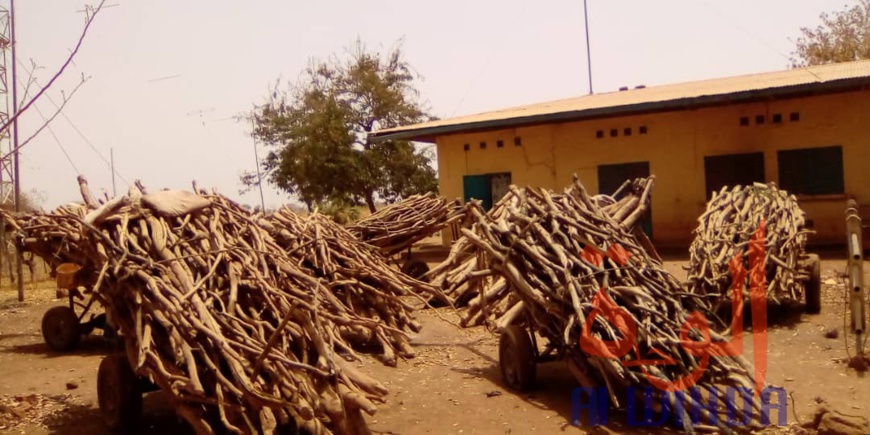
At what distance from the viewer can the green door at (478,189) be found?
18.1 metres

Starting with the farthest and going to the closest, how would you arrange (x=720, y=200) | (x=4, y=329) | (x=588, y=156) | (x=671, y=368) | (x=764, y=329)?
(x=588, y=156), (x=4, y=329), (x=720, y=200), (x=764, y=329), (x=671, y=368)

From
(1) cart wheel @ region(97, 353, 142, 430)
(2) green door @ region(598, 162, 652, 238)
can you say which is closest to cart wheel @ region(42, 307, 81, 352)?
(1) cart wheel @ region(97, 353, 142, 430)

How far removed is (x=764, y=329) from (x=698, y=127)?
8594 millimetres

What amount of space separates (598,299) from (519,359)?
995 mm

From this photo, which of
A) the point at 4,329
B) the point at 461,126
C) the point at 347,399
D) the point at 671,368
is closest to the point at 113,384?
the point at 347,399

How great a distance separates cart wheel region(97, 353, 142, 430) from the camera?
501cm

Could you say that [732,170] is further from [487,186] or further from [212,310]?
[212,310]

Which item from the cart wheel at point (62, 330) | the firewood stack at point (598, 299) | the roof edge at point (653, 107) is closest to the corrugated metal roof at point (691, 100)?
the roof edge at point (653, 107)

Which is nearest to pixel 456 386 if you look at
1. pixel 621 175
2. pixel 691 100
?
pixel 691 100

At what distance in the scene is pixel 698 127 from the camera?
15234 millimetres

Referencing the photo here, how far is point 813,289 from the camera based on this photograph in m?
8.31

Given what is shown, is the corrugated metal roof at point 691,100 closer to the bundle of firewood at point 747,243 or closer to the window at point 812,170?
the window at point 812,170

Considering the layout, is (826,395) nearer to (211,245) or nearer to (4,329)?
(211,245)

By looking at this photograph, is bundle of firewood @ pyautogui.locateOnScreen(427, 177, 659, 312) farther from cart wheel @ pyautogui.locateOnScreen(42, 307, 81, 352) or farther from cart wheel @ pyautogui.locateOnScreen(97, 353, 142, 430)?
cart wheel @ pyautogui.locateOnScreen(42, 307, 81, 352)
